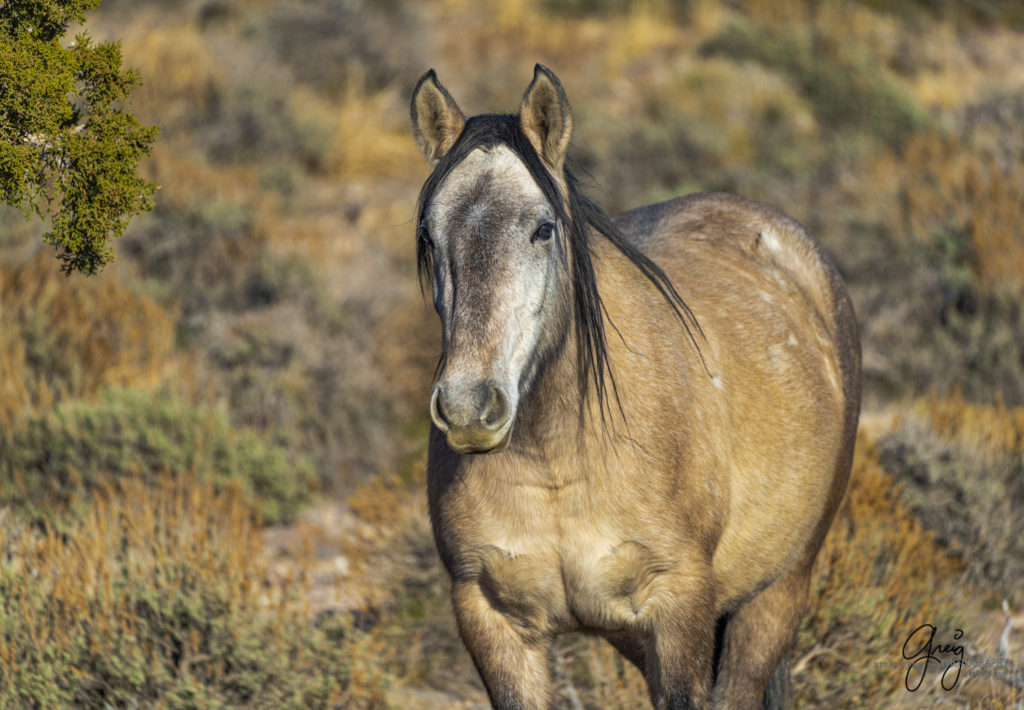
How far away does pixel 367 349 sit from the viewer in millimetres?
7637

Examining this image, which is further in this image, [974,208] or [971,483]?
[974,208]

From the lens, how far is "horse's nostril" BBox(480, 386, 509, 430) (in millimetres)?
2262

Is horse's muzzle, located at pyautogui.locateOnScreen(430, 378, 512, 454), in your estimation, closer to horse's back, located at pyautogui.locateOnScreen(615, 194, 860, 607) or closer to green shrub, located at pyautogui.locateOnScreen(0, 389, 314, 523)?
horse's back, located at pyautogui.locateOnScreen(615, 194, 860, 607)

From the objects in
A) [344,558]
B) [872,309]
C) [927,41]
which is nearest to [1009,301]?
[872,309]

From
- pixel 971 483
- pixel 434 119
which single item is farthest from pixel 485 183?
pixel 971 483

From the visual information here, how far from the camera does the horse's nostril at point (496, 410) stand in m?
2.26

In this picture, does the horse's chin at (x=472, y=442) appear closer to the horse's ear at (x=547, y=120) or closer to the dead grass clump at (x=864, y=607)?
the horse's ear at (x=547, y=120)

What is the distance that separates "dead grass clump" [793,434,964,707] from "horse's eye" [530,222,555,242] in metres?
2.28

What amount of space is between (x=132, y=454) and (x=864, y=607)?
3.94 metres

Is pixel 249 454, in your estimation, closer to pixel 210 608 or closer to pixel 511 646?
pixel 210 608

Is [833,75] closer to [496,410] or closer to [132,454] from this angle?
[132,454]

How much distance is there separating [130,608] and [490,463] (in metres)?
1.79

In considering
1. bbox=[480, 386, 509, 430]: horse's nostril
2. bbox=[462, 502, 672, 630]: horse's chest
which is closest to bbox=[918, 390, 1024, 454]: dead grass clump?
bbox=[462, 502, 672, 630]: horse's chest
